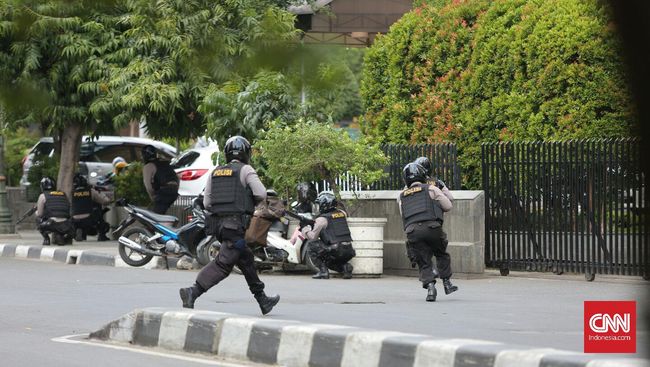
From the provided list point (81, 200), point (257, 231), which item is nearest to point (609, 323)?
point (257, 231)

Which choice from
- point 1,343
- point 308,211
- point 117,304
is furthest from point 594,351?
point 308,211

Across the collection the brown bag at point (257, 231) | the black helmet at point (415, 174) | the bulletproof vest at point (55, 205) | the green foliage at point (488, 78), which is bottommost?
the brown bag at point (257, 231)

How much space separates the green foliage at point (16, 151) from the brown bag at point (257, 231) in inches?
582

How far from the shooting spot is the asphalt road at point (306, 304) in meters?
8.22

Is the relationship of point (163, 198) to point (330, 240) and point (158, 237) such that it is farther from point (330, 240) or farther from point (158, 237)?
point (330, 240)

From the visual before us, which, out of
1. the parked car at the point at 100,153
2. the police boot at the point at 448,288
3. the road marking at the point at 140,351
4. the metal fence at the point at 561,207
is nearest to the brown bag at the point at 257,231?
the metal fence at the point at 561,207

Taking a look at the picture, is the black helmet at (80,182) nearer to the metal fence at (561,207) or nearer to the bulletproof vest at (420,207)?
the metal fence at (561,207)

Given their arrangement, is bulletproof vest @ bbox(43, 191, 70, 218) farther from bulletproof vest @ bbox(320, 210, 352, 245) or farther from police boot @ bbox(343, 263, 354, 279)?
police boot @ bbox(343, 263, 354, 279)

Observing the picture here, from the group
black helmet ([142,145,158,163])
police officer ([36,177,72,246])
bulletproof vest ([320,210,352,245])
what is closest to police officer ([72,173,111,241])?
police officer ([36,177,72,246])

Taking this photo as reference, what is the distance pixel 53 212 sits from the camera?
19938 millimetres

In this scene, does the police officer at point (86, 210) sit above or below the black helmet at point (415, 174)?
below

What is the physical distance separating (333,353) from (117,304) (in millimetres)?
4905

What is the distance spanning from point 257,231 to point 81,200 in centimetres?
714

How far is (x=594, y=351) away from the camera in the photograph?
7.03 m
